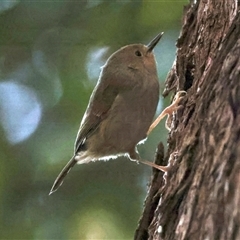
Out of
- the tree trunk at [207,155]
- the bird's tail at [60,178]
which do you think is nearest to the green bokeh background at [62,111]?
the bird's tail at [60,178]

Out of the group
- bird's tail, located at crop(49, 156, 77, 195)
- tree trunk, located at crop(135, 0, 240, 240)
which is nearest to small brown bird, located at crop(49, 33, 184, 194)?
bird's tail, located at crop(49, 156, 77, 195)

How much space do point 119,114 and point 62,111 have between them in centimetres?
64

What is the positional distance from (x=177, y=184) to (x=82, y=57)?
5.54 ft

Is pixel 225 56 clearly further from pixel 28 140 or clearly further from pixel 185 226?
pixel 28 140

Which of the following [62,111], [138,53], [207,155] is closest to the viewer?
[207,155]

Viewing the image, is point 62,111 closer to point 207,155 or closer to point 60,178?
point 60,178

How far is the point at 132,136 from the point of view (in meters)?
2.86

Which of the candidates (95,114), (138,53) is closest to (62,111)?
(95,114)

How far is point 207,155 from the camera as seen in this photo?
6.02 feet

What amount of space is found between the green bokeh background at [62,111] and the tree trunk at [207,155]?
2.71 ft

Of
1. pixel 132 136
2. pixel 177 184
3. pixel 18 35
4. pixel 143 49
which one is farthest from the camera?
pixel 18 35

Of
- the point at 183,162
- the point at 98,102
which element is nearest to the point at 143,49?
the point at 98,102

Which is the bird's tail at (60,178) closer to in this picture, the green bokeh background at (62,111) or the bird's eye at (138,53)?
the green bokeh background at (62,111)

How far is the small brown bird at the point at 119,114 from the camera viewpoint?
2.81 metres
